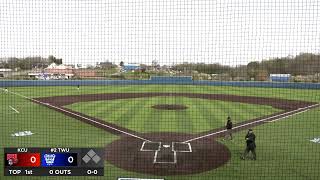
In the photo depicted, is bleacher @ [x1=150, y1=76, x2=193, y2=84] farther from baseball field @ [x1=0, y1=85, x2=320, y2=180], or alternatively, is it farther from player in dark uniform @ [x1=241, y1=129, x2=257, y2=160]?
player in dark uniform @ [x1=241, y1=129, x2=257, y2=160]

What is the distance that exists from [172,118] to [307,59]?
6.50 meters

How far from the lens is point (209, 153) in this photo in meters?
9.51

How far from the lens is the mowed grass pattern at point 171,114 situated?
13258 millimetres

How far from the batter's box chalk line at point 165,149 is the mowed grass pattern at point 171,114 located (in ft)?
6.55

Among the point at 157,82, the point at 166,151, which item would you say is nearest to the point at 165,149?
the point at 166,151

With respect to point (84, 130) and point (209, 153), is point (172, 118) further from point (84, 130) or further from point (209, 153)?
point (209, 153)

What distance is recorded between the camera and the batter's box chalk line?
8766 millimetres

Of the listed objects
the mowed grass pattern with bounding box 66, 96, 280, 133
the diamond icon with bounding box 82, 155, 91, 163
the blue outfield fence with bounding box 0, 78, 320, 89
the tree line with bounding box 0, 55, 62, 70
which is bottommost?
the mowed grass pattern with bounding box 66, 96, 280, 133
